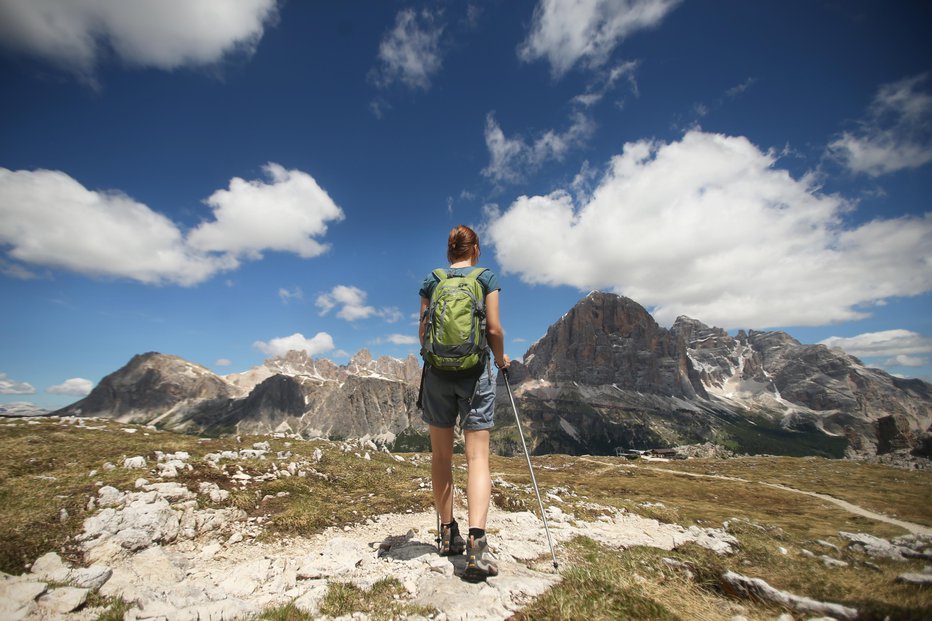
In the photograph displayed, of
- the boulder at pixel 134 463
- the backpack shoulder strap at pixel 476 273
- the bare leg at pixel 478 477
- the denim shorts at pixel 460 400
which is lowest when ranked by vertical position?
the boulder at pixel 134 463

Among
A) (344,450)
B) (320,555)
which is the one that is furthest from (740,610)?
(344,450)

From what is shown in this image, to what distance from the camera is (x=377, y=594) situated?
500cm

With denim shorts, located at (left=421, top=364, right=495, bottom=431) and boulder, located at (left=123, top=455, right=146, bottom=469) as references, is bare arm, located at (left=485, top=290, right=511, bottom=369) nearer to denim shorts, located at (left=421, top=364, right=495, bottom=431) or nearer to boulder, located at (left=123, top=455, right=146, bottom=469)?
denim shorts, located at (left=421, top=364, right=495, bottom=431)

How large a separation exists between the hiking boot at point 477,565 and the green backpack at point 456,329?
8.06 feet

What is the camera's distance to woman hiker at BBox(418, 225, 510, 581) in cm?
593

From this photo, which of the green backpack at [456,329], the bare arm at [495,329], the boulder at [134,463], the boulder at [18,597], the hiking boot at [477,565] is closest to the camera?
the boulder at [18,597]

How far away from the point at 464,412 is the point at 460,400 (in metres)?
0.21

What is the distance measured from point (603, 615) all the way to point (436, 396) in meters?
3.46

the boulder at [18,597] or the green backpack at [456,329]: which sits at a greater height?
the green backpack at [456,329]

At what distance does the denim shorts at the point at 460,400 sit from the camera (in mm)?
6082

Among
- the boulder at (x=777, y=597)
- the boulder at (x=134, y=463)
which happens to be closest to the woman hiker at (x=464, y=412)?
the boulder at (x=777, y=597)

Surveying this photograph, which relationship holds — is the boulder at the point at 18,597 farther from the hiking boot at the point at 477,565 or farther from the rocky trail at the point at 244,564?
the hiking boot at the point at 477,565

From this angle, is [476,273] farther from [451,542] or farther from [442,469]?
[451,542]

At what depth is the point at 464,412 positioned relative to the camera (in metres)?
6.07
